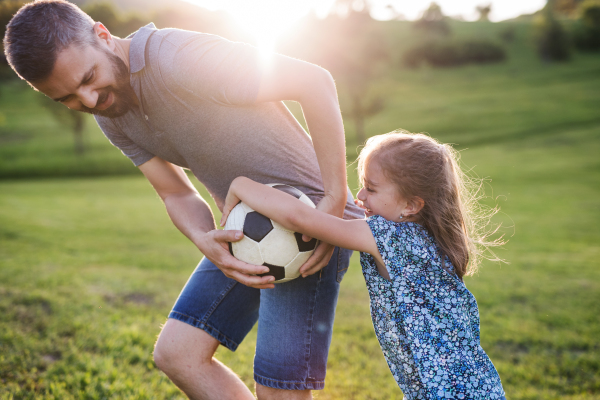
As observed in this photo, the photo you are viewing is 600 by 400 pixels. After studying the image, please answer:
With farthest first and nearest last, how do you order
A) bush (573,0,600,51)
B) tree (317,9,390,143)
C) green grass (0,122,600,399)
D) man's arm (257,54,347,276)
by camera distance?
bush (573,0,600,51) < tree (317,9,390,143) < green grass (0,122,600,399) < man's arm (257,54,347,276)

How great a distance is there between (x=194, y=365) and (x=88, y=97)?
161 centimetres

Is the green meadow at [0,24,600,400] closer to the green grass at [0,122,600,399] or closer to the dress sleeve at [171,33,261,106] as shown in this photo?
the green grass at [0,122,600,399]

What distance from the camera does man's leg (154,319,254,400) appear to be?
251cm

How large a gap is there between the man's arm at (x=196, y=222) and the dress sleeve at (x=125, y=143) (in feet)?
0.17

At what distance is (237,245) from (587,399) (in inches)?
137

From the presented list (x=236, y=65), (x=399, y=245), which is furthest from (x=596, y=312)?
(x=236, y=65)

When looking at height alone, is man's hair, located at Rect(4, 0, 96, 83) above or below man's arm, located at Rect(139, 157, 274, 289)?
above

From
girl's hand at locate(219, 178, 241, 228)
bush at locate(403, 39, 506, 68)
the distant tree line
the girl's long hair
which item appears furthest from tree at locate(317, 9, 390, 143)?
girl's hand at locate(219, 178, 241, 228)

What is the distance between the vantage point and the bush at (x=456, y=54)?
63250 millimetres

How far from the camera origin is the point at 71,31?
84.0 inches

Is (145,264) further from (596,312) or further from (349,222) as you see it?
(596,312)

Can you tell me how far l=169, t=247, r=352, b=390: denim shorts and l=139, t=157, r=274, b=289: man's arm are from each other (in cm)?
23

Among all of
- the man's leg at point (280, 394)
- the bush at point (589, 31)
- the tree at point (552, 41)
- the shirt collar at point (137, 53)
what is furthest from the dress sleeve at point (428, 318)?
the bush at point (589, 31)

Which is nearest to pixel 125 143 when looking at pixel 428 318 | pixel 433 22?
pixel 428 318
